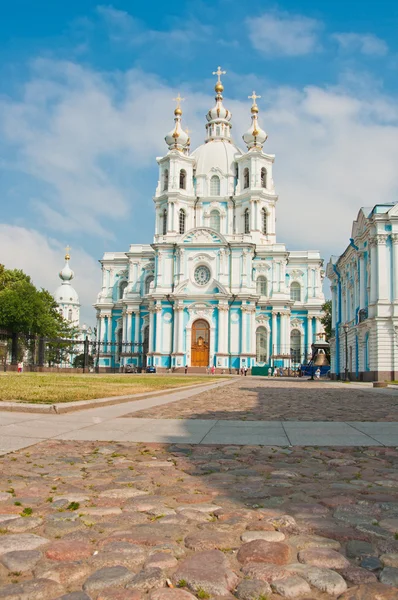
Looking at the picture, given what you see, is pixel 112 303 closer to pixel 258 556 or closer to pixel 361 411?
pixel 361 411

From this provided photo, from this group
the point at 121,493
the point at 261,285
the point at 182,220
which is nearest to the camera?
the point at 121,493

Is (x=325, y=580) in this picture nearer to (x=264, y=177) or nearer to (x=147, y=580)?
(x=147, y=580)

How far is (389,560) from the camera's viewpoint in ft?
9.77

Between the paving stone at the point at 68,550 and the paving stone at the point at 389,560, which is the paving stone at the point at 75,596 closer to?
the paving stone at the point at 68,550

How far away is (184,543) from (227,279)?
54818 millimetres

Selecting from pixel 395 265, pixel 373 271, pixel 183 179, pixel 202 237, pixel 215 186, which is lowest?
pixel 373 271

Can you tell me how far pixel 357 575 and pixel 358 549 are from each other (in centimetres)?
42

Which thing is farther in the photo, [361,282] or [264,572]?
[361,282]

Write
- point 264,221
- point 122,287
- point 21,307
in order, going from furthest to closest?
point 122,287
point 264,221
point 21,307

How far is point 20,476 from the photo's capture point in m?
5.00

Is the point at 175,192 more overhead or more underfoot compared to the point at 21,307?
more overhead

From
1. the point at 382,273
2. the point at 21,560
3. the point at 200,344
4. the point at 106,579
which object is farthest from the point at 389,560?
the point at 200,344

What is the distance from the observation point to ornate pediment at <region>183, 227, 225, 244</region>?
192ft

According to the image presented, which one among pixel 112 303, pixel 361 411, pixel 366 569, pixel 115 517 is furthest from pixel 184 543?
pixel 112 303
